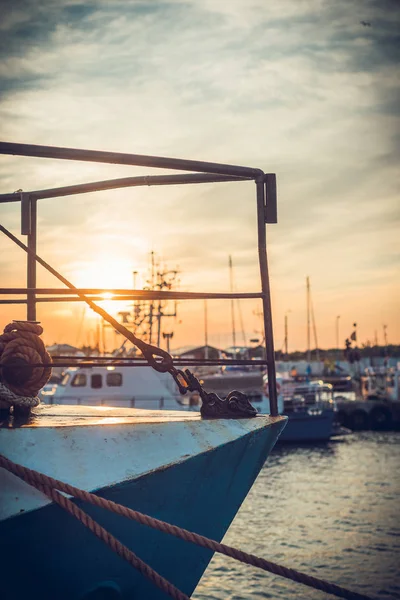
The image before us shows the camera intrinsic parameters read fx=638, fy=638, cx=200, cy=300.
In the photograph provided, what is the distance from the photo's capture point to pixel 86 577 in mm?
2809

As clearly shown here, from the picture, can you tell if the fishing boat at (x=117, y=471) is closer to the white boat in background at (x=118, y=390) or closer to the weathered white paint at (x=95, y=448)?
the weathered white paint at (x=95, y=448)

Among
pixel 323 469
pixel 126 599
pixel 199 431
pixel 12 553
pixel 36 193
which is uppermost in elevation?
pixel 36 193

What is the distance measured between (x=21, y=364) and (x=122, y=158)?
120cm

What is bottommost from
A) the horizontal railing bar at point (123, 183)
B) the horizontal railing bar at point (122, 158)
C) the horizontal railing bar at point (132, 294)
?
the horizontal railing bar at point (132, 294)

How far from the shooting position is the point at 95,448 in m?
2.87

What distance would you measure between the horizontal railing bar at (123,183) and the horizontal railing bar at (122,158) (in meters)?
0.22

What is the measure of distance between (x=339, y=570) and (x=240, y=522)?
170 inches

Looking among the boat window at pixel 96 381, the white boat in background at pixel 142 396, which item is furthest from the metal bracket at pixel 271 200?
the boat window at pixel 96 381

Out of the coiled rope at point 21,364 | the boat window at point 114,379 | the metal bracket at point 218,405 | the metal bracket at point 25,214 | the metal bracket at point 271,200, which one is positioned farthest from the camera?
the boat window at point 114,379

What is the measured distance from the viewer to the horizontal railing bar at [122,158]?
3.14 metres

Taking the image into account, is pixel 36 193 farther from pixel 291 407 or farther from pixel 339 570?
pixel 291 407

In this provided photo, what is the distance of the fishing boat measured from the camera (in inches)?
103

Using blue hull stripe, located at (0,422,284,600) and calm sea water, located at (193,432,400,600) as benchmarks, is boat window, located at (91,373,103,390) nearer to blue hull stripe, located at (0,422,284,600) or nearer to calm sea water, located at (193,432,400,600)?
calm sea water, located at (193,432,400,600)

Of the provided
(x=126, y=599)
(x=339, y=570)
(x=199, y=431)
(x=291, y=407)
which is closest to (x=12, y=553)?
(x=126, y=599)
